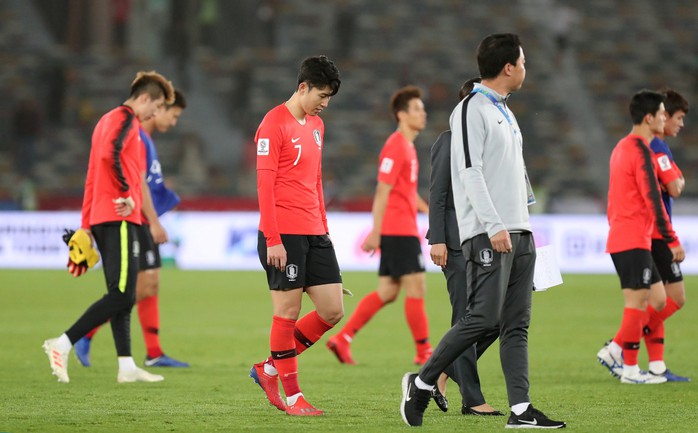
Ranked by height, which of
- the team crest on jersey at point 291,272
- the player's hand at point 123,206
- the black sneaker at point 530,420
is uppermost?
the player's hand at point 123,206

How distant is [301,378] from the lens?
→ 9.37 m

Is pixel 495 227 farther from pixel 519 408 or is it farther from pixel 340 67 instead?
pixel 340 67

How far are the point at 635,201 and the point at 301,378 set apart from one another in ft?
9.68

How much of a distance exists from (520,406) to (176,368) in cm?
439

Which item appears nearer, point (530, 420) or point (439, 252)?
A: point (530, 420)

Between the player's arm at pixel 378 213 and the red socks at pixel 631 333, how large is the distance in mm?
2435

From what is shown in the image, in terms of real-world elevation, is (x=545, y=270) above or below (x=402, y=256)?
above

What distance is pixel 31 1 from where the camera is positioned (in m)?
32.4

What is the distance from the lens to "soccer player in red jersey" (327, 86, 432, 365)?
415 inches


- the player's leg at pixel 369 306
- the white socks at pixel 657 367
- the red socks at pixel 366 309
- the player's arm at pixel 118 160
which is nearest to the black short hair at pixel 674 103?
the white socks at pixel 657 367

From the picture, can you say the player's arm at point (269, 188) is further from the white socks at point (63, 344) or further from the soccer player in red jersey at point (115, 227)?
the white socks at point (63, 344)

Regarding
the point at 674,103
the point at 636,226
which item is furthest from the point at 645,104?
Answer: the point at 636,226

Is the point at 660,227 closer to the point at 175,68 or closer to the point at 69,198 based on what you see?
the point at 69,198

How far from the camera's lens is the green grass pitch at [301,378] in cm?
683
